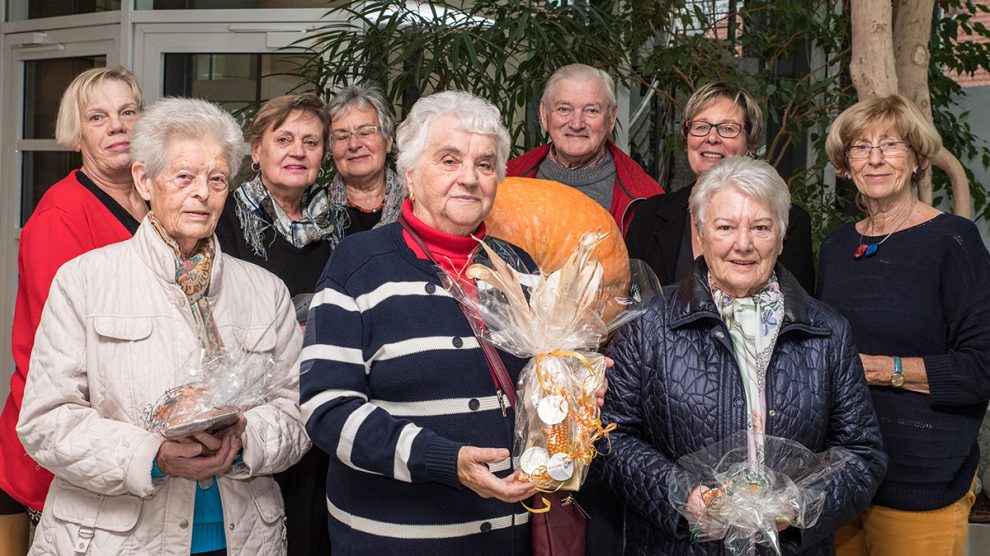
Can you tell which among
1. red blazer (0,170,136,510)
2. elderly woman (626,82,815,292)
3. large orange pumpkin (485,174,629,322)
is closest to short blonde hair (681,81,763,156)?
elderly woman (626,82,815,292)

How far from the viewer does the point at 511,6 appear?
161 inches

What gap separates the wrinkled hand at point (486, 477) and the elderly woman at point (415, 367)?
0.07 m

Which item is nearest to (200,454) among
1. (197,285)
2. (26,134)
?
(197,285)

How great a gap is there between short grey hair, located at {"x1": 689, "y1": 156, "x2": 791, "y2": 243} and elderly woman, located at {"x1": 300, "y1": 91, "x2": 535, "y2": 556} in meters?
0.50

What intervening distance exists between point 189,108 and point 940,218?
6.35 ft

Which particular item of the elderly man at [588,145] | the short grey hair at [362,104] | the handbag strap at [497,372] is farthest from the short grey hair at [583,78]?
the handbag strap at [497,372]

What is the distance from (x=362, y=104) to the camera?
314 centimetres

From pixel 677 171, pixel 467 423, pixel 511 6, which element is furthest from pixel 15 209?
pixel 467 423

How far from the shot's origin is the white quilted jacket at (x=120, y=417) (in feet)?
6.46

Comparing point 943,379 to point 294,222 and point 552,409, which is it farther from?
point 294,222

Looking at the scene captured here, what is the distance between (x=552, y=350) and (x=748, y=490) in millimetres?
507

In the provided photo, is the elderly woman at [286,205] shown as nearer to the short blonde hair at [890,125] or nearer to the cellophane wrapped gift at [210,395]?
the cellophane wrapped gift at [210,395]

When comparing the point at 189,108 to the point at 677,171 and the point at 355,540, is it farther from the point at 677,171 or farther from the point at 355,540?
the point at 677,171

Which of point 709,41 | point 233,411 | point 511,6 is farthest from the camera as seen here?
point 709,41
